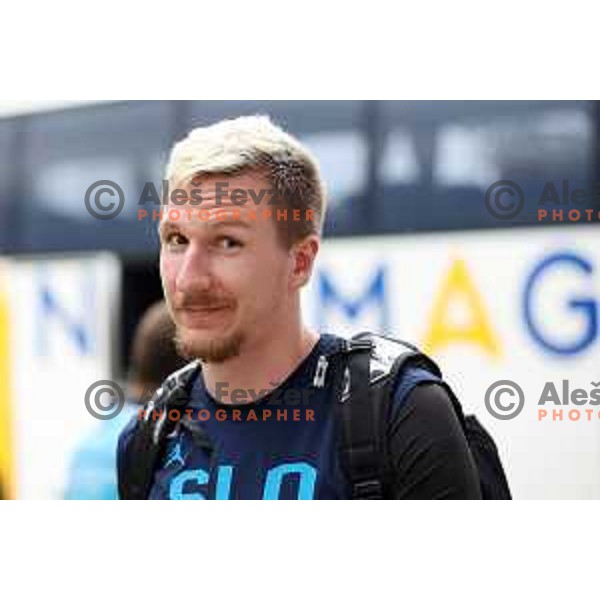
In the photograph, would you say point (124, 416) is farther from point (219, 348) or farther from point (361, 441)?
point (361, 441)

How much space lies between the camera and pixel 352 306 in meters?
3.11

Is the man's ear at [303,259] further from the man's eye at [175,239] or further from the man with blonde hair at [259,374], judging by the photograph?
the man's eye at [175,239]

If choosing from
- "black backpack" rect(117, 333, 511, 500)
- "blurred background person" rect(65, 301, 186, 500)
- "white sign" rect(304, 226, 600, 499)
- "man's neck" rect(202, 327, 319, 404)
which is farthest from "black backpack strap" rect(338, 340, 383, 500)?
"white sign" rect(304, 226, 600, 499)

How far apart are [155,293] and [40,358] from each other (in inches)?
20.7

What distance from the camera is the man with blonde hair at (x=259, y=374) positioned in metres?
1.64

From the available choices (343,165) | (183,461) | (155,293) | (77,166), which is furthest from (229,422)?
(77,166)

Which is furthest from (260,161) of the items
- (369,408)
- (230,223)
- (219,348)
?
(369,408)

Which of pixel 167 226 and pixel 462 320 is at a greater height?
pixel 167 226

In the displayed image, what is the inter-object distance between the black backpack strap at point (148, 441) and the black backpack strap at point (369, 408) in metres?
0.35

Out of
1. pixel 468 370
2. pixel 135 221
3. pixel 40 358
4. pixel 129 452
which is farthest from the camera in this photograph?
pixel 40 358

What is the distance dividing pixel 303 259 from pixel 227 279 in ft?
0.51

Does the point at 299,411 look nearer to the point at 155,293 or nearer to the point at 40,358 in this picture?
the point at 155,293

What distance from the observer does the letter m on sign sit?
9.83ft

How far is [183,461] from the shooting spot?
1.86 metres
